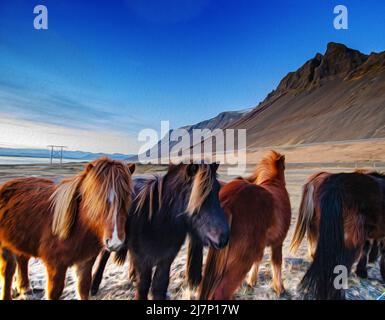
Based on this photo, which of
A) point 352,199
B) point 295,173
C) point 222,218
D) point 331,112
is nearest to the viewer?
point 222,218

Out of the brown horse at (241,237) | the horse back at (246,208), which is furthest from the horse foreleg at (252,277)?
the horse back at (246,208)

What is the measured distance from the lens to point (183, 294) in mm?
1442

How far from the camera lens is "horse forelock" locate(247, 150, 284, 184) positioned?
1646mm

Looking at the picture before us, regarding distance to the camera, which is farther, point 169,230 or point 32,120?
point 32,120

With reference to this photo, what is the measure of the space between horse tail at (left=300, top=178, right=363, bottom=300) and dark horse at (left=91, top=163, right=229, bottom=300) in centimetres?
85

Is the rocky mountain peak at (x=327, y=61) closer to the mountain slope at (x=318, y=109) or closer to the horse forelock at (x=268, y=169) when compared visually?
the mountain slope at (x=318, y=109)

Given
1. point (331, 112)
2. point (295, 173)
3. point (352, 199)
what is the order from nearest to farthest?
point (352, 199), point (295, 173), point (331, 112)

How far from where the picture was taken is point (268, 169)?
5.44 feet

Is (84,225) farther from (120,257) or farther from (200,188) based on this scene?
(200,188)

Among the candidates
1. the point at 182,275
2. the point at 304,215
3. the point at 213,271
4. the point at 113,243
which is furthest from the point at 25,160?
the point at 304,215

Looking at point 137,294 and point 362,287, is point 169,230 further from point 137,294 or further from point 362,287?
point 362,287

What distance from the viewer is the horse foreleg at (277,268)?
1.51m

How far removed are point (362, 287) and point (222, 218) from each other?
127 cm

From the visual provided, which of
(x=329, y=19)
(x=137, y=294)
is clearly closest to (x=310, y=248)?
(x=137, y=294)
